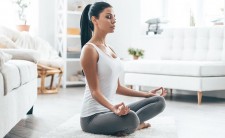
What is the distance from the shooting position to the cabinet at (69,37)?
5.57 metres

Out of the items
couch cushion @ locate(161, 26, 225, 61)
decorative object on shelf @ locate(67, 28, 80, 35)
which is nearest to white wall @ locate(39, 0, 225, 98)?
decorative object on shelf @ locate(67, 28, 80, 35)

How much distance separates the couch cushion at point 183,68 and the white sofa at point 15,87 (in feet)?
5.38

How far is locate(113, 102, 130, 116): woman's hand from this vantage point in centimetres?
198

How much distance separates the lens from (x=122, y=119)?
2064 millimetres

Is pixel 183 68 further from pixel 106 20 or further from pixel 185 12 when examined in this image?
pixel 106 20

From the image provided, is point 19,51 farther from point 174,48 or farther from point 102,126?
point 174,48

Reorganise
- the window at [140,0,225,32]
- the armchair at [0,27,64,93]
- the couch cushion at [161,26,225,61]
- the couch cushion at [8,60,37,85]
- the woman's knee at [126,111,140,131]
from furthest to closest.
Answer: the window at [140,0,225,32], the armchair at [0,27,64,93], the couch cushion at [161,26,225,61], the couch cushion at [8,60,37,85], the woman's knee at [126,111,140,131]

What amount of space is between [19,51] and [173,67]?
1804 mm

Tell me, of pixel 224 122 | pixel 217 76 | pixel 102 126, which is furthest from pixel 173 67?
pixel 102 126

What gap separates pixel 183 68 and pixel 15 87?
225 cm

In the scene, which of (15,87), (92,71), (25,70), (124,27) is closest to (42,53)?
(124,27)

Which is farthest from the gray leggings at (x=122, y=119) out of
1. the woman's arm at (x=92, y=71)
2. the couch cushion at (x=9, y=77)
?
the couch cushion at (x=9, y=77)

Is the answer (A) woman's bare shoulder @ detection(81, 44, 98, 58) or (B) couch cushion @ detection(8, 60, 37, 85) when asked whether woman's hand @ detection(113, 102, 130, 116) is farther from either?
A: (B) couch cushion @ detection(8, 60, 37, 85)

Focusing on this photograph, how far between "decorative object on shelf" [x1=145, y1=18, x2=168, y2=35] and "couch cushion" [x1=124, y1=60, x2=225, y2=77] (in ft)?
3.68
